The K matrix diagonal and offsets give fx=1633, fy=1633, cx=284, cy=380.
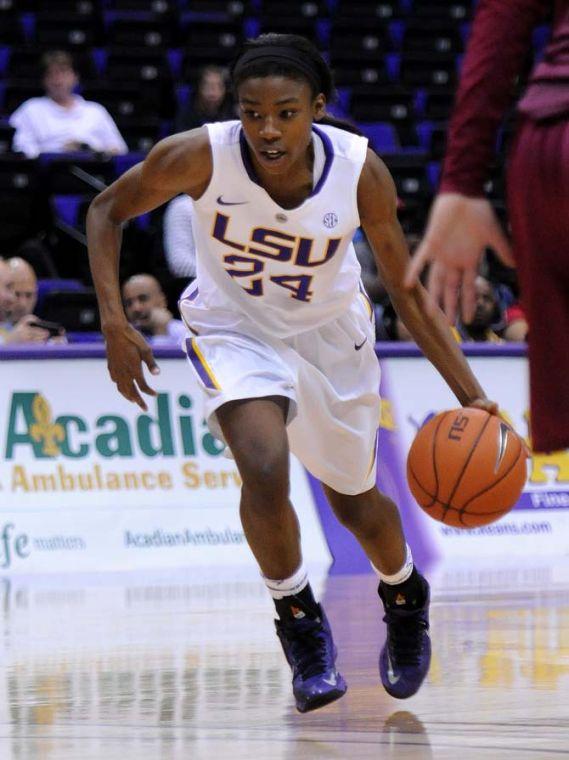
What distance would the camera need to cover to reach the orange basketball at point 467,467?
4.50 metres

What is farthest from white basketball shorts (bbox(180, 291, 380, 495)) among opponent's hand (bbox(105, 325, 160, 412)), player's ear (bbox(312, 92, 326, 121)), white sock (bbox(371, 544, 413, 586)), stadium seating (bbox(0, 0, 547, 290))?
stadium seating (bbox(0, 0, 547, 290))

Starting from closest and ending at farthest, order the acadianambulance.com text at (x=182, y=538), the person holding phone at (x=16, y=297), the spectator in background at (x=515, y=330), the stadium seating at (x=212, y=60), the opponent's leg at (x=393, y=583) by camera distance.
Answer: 1. the opponent's leg at (x=393, y=583)
2. the acadianambulance.com text at (x=182, y=538)
3. the person holding phone at (x=16, y=297)
4. the spectator in background at (x=515, y=330)
5. the stadium seating at (x=212, y=60)

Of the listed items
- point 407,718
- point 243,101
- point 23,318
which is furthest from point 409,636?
point 23,318

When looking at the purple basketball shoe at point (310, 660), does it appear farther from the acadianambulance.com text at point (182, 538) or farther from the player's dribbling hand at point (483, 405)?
the acadianambulance.com text at point (182, 538)

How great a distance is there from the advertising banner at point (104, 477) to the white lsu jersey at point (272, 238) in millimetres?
3698

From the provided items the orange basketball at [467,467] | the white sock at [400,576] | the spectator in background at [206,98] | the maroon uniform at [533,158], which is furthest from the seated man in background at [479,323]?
the maroon uniform at [533,158]

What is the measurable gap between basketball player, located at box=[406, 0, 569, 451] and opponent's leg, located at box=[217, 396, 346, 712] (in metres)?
1.67

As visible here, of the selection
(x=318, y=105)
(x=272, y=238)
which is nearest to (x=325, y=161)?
(x=318, y=105)

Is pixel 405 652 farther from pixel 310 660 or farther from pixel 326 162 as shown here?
pixel 326 162

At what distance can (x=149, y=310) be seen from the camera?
9148 mm

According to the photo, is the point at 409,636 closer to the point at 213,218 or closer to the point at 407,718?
the point at 407,718

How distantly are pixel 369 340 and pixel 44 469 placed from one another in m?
3.75

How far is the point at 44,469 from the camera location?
26.2ft

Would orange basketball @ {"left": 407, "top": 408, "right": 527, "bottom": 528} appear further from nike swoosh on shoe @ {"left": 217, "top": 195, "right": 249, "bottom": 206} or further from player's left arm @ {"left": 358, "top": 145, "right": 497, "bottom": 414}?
nike swoosh on shoe @ {"left": 217, "top": 195, "right": 249, "bottom": 206}
